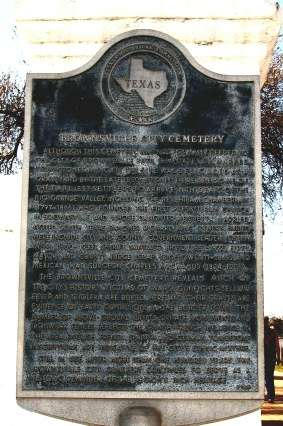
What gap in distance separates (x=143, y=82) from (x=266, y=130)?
1522 cm

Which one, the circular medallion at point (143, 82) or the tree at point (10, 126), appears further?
the tree at point (10, 126)

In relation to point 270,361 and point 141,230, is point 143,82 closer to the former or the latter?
point 141,230

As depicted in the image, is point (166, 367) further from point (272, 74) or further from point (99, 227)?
point (272, 74)

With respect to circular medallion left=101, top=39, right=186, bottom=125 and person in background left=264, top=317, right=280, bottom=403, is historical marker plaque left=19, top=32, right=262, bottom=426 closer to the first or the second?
circular medallion left=101, top=39, right=186, bottom=125

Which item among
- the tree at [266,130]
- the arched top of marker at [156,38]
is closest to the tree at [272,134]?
the tree at [266,130]

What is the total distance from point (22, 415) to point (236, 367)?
166cm

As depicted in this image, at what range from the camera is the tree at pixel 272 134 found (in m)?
20.4

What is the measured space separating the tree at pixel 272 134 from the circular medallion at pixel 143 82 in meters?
14.6

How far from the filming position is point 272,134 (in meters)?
20.8

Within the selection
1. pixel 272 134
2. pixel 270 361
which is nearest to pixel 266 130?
pixel 272 134

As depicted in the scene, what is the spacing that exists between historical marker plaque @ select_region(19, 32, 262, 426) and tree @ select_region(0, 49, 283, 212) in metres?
14.6

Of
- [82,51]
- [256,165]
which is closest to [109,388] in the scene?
[256,165]

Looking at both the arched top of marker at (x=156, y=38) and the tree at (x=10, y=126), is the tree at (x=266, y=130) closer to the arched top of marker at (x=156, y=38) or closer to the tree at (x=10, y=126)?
the tree at (x=10, y=126)

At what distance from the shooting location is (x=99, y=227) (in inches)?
224
